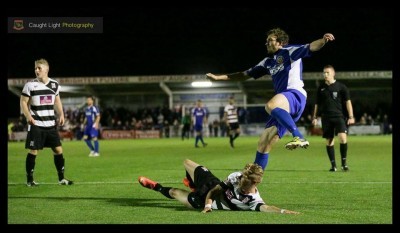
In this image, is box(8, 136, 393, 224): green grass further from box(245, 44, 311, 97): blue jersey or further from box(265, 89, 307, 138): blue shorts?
box(245, 44, 311, 97): blue jersey

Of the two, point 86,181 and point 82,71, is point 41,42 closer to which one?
point 82,71

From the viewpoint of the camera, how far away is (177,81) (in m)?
42.6

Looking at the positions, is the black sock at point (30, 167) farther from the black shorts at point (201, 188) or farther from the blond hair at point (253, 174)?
the blond hair at point (253, 174)

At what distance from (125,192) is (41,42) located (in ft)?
114

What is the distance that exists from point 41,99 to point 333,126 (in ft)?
21.1

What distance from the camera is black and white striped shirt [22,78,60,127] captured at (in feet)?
31.9

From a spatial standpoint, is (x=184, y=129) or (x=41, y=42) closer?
(x=184, y=129)

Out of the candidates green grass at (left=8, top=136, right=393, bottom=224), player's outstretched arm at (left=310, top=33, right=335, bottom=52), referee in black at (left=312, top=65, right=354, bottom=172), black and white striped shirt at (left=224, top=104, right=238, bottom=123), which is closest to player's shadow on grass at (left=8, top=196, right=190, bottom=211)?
green grass at (left=8, top=136, right=393, bottom=224)

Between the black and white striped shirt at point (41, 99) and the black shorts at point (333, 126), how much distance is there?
239 inches

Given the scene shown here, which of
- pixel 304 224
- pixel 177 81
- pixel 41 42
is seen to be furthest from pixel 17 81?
pixel 304 224

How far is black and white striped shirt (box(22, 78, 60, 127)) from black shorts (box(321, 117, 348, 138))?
6065mm

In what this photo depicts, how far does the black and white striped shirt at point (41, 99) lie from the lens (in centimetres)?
971

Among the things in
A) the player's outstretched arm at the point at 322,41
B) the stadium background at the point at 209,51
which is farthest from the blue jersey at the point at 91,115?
the stadium background at the point at 209,51

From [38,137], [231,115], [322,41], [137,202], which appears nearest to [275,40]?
[322,41]
